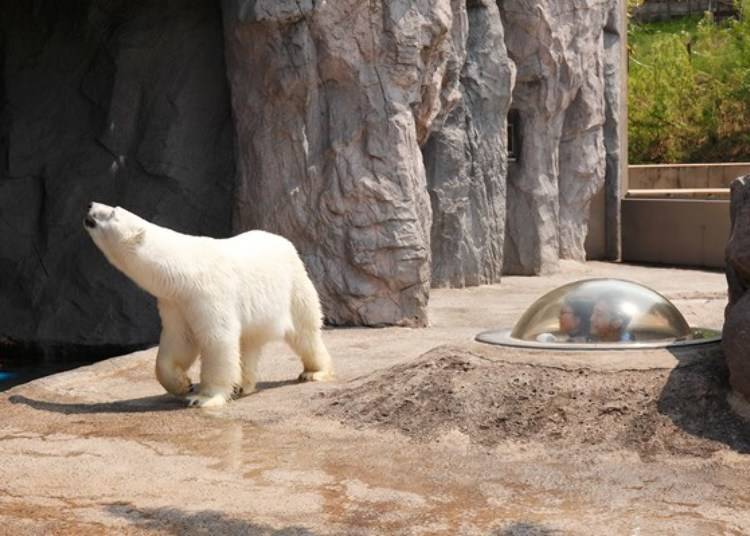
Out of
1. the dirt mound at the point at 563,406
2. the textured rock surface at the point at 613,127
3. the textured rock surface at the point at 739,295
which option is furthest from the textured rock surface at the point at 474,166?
the textured rock surface at the point at 739,295

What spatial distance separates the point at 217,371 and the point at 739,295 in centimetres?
271

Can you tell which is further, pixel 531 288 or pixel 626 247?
pixel 626 247

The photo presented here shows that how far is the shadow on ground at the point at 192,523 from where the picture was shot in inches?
184

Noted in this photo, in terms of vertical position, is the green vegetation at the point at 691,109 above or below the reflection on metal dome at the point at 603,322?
above

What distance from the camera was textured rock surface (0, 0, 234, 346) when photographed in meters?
12.0

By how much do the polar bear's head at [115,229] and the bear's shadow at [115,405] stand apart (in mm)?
832

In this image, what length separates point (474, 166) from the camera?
14734 millimetres

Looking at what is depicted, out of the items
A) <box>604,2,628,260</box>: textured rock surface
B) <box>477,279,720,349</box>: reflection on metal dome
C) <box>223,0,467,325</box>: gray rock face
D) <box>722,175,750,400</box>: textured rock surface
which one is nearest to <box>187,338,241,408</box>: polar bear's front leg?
<box>477,279,720,349</box>: reflection on metal dome

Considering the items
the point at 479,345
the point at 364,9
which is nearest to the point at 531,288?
the point at 364,9

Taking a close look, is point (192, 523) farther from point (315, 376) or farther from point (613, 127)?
point (613, 127)

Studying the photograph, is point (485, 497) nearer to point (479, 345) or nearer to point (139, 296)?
point (479, 345)

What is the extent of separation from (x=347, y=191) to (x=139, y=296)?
242 centimetres

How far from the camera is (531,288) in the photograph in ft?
48.3

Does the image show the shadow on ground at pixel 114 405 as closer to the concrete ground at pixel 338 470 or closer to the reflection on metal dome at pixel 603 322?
the concrete ground at pixel 338 470
